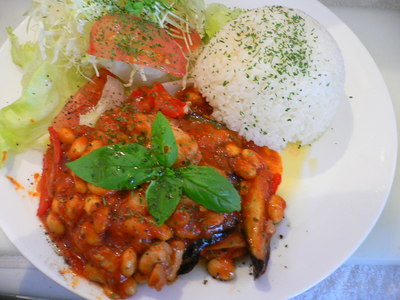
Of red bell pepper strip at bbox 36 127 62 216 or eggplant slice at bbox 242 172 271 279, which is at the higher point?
eggplant slice at bbox 242 172 271 279

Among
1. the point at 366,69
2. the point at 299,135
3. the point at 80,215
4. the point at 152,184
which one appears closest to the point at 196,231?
the point at 152,184

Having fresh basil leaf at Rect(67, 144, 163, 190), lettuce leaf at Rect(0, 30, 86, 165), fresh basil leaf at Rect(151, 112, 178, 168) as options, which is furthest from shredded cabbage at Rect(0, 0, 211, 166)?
fresh basil leaf at Rect(151, 112, 178, 168)

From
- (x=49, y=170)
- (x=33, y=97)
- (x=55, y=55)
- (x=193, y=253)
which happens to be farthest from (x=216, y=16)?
(x=193, y=253)

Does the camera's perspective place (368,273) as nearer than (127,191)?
No

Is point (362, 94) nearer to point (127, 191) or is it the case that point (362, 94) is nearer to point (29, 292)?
point (127, 191)

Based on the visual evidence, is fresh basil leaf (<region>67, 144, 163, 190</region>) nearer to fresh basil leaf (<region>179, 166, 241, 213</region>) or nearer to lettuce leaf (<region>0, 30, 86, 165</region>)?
fresh basil leaf (<region>179, 166, 241, 213</region>)

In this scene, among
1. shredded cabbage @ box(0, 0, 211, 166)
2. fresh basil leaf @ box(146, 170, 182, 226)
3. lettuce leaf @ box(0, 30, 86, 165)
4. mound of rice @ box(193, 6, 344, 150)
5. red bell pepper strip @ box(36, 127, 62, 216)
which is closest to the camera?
fresh basil leaf @ box(146, 170, 182, 226)

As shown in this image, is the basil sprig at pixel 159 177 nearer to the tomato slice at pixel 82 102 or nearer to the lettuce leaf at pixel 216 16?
the tomato slice at pixel 82 102
